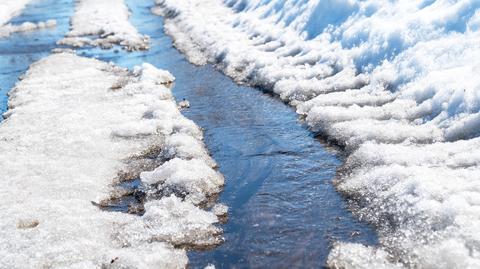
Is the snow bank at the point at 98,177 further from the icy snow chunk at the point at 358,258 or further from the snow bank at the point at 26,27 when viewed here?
the snow bank at the point at 26,27

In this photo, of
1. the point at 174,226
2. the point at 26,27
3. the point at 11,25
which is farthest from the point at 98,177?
the point at 11,25

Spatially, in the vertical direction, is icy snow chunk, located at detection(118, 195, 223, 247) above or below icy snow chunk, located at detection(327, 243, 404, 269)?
below

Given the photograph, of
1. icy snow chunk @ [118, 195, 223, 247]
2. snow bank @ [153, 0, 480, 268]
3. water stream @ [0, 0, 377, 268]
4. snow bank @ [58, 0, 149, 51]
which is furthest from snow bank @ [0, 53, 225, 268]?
snow bank @ [58, 0, 149, 51]

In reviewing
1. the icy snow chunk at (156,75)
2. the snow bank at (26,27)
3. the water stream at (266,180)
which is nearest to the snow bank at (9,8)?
the snow bank at (26,27)

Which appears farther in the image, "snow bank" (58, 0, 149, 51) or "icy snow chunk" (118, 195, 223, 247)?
"snow bank" (58, 0, 149, 51)

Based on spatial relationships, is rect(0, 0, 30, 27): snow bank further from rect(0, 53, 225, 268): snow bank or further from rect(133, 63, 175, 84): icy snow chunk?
rect(0, 53, 225, 268): snow bank

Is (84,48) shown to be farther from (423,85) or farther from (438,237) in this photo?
(438,237)

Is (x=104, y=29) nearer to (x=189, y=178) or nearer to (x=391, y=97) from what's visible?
(x=391, y=97)
